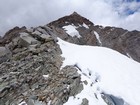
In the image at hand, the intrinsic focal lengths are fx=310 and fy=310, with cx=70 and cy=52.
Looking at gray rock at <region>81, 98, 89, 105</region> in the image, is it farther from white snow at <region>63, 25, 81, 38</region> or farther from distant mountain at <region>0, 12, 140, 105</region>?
white snow at <region>63, 25, 81, 38</region>

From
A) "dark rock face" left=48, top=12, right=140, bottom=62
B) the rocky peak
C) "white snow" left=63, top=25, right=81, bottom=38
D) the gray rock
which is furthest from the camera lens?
the rocky peak

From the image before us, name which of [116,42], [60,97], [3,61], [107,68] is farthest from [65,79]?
[116,42]

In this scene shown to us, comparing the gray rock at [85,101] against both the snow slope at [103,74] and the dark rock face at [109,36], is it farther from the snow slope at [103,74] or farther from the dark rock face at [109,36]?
the dark rock face at [109,36]

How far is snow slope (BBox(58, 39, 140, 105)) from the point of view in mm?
20734

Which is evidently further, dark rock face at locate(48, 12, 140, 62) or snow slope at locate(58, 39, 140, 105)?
dark rock face at locate(48, 12, 140, 62)

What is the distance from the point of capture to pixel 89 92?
20859mm

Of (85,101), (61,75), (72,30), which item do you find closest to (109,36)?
(72,30)

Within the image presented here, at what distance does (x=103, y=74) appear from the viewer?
2303 centimetres

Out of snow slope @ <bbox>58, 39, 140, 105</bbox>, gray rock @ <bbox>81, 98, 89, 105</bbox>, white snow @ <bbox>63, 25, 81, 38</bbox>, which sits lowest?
gray rock @ <bbox>81, 98, 89, 105</bbox>

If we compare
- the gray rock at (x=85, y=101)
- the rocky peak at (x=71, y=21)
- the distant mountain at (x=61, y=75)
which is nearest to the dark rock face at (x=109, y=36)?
the rocky peak at (x=71, y=21)

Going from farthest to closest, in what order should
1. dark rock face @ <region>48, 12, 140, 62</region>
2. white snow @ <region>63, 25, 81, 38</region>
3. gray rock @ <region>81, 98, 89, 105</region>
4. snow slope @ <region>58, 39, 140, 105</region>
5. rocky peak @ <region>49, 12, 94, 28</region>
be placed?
rocky peak @ <region>49, 12, 94, 28</region>, dark rock face @ <region>48, 12, 140, 62</region>, white snow @ <region>63, 25, 81, 38</region>, snow slope @ <region>58, 39, 140, 105</region>, gray rock @ <region>81, 98, 89, 105</region>

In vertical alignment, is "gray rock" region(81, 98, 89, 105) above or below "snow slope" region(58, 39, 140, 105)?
below

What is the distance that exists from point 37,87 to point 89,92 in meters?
3.58

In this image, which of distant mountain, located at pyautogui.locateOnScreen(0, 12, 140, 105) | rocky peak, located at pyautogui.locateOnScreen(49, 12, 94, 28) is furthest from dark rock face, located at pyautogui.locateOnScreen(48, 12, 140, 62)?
distant mountain, located at pyautogui.locateOnScreen(0, 12, 140, 105)
